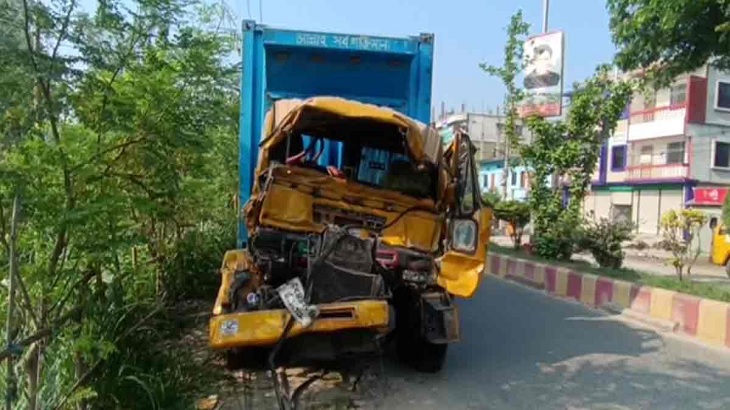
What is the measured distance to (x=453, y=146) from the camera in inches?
223

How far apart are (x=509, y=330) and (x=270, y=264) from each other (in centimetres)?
350

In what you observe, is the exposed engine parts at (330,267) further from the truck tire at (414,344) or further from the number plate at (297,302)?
the truck tire at (414,344)

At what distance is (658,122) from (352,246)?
36.7m

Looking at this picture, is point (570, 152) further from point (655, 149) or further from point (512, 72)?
point (655, 149)

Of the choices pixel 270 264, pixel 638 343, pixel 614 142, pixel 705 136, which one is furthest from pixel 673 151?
pixel 270 264

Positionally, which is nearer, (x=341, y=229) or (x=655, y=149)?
(x=341, y=229)

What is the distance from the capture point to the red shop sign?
29094 mm

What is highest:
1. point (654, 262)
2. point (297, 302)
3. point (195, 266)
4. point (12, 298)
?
point (12, 298)

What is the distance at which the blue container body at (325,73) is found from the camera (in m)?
6.45

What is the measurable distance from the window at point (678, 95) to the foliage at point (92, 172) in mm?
34898

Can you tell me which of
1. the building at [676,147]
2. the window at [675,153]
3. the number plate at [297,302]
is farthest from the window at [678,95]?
the number plate at [297,302]

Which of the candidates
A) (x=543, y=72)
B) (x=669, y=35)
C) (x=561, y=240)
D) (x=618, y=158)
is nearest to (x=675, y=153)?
(x=618, y=158)

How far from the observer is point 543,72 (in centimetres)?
1422

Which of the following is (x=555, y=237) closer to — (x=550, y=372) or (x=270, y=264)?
(x=550, y=372)
